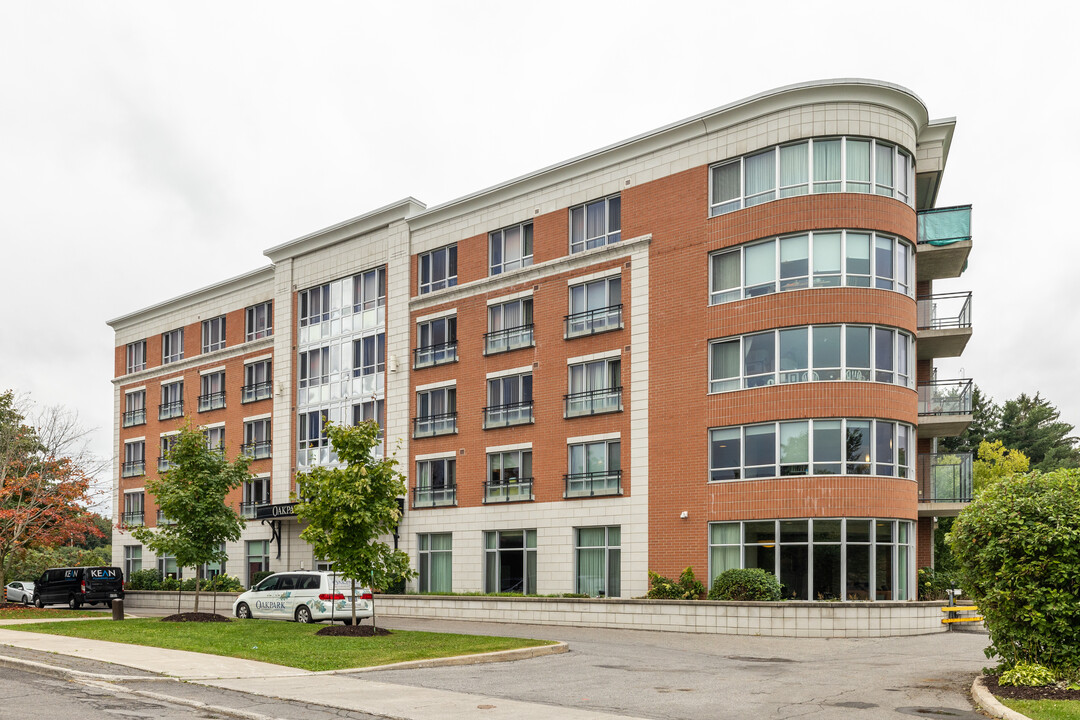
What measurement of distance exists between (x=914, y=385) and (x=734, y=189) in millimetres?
8323

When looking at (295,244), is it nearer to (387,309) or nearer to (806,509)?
(387,309)

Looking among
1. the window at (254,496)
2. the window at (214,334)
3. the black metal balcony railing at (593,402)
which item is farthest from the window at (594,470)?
the window at (214,334)

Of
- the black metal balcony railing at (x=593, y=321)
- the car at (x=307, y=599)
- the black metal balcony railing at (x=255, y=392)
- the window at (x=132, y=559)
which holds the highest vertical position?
the black metal balcony railing at (x=593, y=321)

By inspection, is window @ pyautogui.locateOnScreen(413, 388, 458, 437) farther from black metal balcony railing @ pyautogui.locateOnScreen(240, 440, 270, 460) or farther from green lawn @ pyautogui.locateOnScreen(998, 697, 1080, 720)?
green lawn @ pyautogui.locateOnScreen(998, 697, 1080, 720)

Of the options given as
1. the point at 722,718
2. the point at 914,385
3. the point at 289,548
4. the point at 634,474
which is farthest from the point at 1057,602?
the point at 289,548

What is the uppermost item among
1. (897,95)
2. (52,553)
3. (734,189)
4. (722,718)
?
(897,95)

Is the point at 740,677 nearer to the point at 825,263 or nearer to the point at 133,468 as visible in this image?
the point at 825,263

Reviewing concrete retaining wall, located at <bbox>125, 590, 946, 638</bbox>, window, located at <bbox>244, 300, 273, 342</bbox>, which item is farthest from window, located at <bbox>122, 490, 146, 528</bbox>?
concrete retaining wall, located at <bbox>125, 590, 946, 638</bbox>

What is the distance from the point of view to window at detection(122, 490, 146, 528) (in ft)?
185

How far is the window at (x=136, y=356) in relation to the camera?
58312 millimetres

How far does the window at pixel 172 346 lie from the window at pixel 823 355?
116 feet

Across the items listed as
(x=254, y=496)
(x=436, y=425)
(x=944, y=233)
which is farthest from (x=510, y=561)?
(x=944, y=233)

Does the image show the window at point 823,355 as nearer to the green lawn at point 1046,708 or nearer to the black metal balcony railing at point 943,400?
the black metal balcony railing at point 943,400

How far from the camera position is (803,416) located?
29609 millimetres
